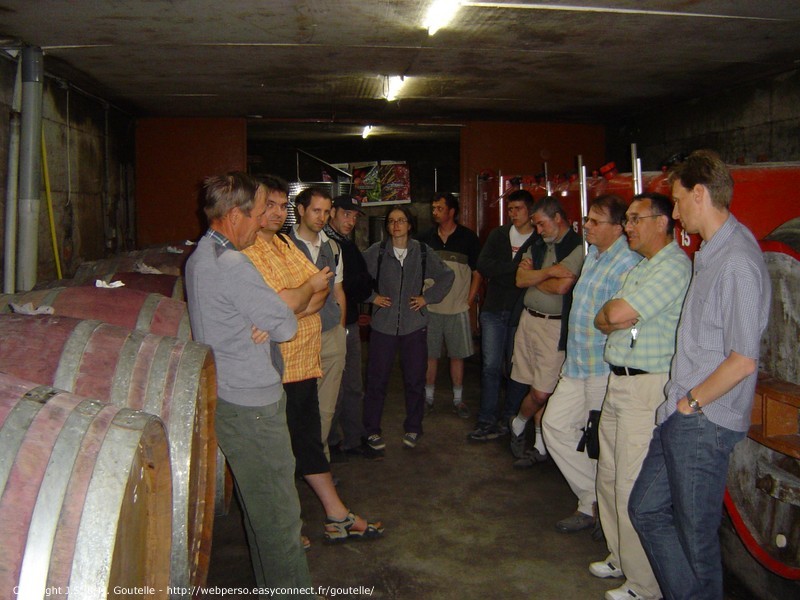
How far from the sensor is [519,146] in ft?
32.1

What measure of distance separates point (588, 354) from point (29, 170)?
13.7ft

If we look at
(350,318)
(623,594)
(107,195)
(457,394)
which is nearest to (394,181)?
(107,195)

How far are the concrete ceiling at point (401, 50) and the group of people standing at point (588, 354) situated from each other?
1.38m

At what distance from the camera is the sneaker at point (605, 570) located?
3111mm

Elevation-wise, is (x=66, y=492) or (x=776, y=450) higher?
(x=66, y=492)

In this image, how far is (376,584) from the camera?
3.06 meters

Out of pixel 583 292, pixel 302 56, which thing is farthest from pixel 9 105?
pixel 583 292

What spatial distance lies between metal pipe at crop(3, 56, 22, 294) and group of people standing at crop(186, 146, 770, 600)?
2.45 metres

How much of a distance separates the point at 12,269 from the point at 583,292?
4014 millimetres

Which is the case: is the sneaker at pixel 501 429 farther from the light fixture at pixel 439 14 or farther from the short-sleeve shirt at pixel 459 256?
the light fixture at pixel 439 14

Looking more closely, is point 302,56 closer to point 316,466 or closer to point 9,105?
point 9,105

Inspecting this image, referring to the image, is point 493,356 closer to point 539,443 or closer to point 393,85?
point 539,443

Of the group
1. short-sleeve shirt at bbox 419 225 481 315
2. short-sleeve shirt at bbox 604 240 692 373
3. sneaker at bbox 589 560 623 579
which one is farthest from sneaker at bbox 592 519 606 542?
short-sleeve shirt at bbox 419 225 481 315

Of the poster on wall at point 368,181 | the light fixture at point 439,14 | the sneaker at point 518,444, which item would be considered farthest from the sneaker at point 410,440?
the poster on wall at point 368,181
